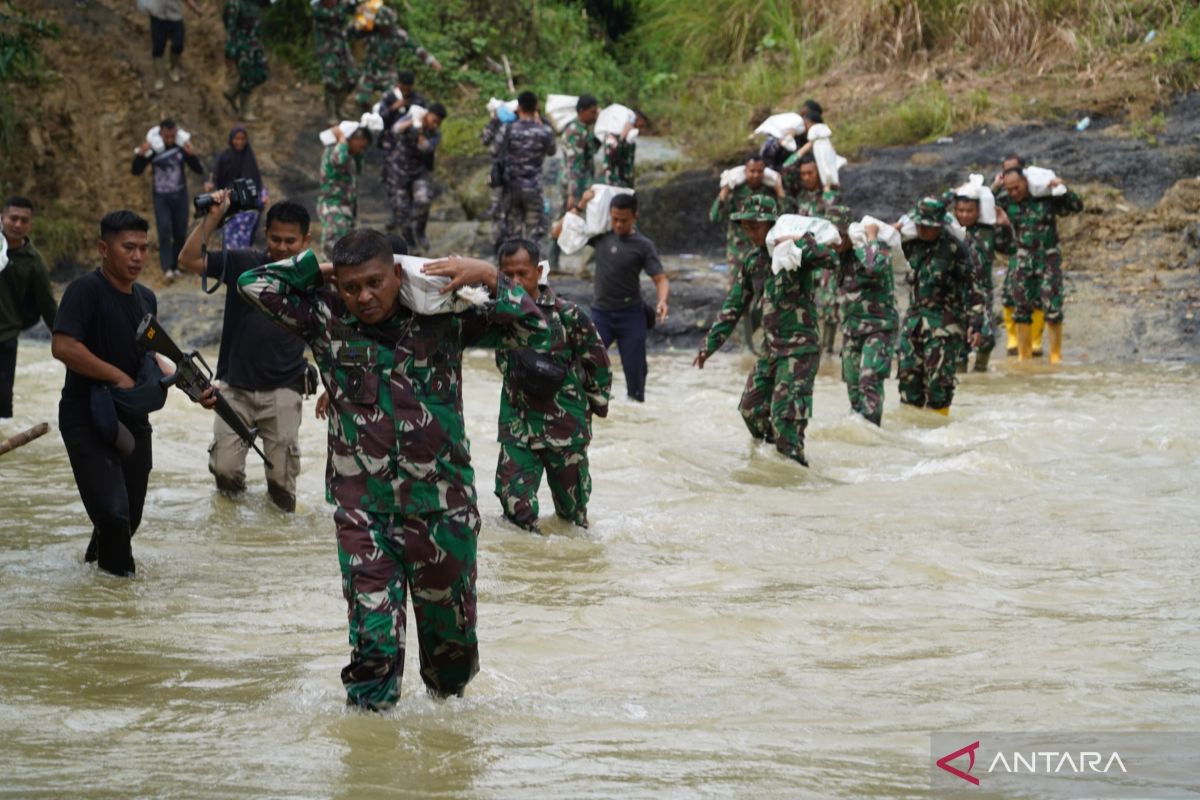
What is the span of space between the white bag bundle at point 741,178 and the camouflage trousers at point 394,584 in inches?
419

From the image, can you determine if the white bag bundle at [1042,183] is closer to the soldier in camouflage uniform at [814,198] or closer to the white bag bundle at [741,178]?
the soldier in camouflage uniform at [814,198]

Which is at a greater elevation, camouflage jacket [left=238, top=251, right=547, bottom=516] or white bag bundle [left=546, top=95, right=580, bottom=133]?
white bag bundle [left=546, top=95, right=580, bottom=133]

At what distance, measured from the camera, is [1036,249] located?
631 inches

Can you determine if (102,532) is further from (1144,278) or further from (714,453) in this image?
(1144,278)

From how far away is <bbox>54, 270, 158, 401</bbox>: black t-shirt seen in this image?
6.65 meters

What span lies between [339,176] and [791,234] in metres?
8.85

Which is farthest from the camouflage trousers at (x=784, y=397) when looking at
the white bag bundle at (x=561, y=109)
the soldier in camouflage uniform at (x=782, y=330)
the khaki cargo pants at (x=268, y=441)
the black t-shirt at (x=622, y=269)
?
the white bag bundle at (x=561, y=109)

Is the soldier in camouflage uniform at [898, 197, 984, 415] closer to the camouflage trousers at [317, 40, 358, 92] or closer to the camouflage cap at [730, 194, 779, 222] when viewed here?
the camouflage cap at [730, 194, 779, 222]

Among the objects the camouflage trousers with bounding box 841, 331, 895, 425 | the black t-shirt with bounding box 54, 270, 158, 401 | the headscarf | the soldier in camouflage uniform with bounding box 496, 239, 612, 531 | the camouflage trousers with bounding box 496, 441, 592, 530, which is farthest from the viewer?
the headscarf

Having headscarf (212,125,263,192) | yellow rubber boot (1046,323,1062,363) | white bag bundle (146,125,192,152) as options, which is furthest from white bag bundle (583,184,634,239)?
white bag bundle (146,125,192,152)

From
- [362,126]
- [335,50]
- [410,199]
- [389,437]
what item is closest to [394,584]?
[389,437]

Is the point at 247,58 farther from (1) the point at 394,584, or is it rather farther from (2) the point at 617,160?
(1) the point at 394,584

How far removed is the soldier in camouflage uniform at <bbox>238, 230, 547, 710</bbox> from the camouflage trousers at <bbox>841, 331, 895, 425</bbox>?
6.78 m

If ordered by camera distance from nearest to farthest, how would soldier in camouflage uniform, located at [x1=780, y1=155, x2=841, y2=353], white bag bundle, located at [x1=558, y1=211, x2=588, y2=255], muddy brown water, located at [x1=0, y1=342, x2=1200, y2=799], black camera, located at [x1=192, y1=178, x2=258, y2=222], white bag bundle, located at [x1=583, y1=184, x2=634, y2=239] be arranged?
muddy brown water, located at [x1=0, y1=342, x2=1200, y2=799], black camera, located at [x1=192, y1=178, x2=258, y2=222], white bag bundle, located at [x1=583, y1=184, x2=634, y2=239], white bag bundle, located at [x1=558, y1=211, x2=588, y2=255], soldier in camouflage uniform, located at [x1=780, y1=155, x2=841, y2=353]
